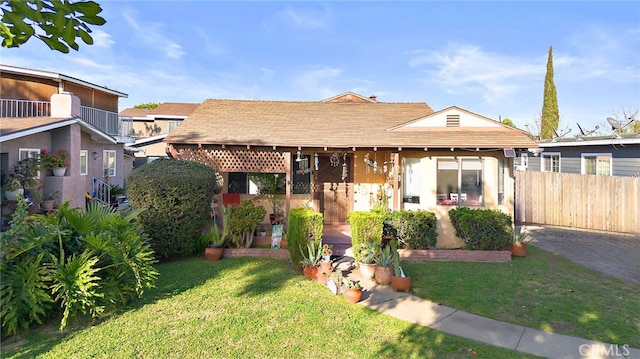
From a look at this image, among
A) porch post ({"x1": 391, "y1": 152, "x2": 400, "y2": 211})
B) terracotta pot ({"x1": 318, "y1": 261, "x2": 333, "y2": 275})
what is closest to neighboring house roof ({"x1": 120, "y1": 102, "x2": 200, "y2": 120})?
porch post ({"x1": 391, "y1": 152, "x2": 400, "y2": 211})

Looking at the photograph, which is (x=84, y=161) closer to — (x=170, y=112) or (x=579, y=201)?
(x=170, y=112)

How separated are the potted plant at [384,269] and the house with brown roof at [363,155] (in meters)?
3.38

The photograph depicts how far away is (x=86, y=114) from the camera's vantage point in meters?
20.0

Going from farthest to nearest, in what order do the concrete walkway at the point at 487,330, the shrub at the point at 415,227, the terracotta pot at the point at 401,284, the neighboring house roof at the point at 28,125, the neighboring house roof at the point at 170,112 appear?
the neighboring house roof at the point at 170,112 < the neighboring house roof at the point at 28,125 < the shrub at the point at 415,227 < the terracotta pot at the point at 401,284 < the concrete walkway at the point at 487,330

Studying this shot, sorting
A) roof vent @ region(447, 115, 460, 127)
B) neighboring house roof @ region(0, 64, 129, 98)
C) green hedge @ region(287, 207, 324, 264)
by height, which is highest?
neighboring house roof @ region(0, 64, 129, 98)

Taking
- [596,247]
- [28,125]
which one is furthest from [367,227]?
[28,125]

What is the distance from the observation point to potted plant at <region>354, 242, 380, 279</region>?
7.73 m

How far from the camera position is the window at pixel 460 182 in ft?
34.4

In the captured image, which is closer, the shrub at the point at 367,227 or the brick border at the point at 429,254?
the shrub at the point at 367,227

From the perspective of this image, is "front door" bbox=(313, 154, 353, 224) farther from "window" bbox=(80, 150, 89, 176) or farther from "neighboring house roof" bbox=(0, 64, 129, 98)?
"neighboring house roof" bbox=(0, 64, 129, 98)

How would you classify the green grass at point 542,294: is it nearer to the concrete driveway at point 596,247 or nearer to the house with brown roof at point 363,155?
the concrete driveway at point 596,247

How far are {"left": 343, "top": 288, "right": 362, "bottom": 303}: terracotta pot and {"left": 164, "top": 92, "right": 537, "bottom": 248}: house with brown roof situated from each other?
465 cm

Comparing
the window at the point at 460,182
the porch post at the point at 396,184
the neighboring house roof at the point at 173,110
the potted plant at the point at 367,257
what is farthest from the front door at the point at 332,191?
the neighboring house roof at the point at 173,110

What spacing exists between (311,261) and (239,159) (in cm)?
450
